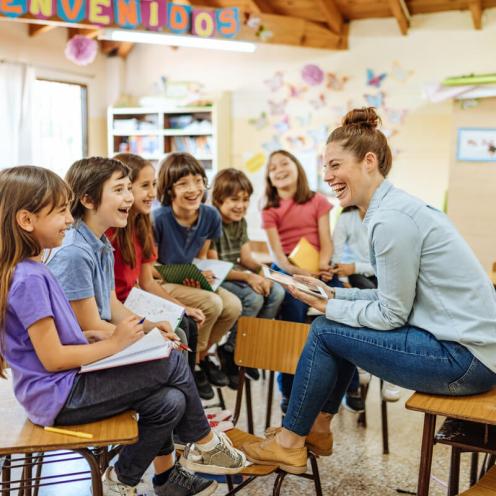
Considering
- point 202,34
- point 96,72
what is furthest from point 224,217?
point 96,72

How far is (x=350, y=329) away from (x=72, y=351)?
70cm

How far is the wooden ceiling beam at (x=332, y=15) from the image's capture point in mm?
5199

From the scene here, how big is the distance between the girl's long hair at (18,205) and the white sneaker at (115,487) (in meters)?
0.38

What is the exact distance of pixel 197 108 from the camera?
6.01 m

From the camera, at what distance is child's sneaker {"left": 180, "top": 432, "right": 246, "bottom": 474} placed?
5.43 ft

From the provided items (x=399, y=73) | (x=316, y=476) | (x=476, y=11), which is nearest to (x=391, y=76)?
(x=399, y=73)

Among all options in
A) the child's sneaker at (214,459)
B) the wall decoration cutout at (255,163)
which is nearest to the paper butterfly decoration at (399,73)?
the wall decoration cutout at (255,163)

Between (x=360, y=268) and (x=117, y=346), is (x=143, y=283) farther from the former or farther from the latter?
(x=360, y=268)

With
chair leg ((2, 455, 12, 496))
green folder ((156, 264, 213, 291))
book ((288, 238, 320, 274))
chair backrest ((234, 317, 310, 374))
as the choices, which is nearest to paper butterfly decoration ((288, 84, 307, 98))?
book ((288, 238, 320, 274))

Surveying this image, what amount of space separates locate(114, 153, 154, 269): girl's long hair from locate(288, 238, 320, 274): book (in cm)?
94

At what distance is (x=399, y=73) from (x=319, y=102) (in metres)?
0.77

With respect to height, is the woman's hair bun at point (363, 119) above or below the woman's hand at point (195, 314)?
above

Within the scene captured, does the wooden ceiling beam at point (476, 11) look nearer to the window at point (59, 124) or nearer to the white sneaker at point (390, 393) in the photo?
the white sneaker at point (390, 393)

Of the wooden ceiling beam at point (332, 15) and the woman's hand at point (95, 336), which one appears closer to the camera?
the woman's hand at point (95, 336)
